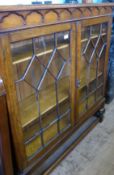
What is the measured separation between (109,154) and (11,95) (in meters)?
1.07

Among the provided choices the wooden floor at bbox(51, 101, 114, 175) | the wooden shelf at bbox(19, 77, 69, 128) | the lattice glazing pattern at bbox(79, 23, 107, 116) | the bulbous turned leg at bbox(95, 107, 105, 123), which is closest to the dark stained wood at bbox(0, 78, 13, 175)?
the wooden shelf at bbox(19, 77, 69, 128)

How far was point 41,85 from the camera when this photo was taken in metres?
1.08

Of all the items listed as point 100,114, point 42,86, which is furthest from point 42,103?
point 100,114

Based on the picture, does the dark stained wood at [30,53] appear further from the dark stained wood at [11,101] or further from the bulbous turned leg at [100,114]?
the bulbous turned leg at [100,114]

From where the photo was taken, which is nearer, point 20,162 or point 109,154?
point 20,162

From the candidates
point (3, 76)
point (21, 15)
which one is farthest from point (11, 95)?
point (21, 15)

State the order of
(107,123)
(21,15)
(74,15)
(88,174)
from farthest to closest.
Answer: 1. (107,123)
2. (88,174)
3. (74,15)
4. (21,15)

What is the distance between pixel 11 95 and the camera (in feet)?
2.83

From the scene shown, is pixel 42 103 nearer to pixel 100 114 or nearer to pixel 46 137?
pixel 46 137

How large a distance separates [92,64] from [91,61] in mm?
43

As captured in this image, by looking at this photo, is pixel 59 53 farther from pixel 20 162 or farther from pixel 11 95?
pixel 20 162

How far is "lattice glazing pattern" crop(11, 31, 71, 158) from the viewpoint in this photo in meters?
0.93

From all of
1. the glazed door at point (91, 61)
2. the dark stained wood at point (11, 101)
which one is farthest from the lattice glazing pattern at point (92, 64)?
the dark stained wood at point (11, 101)

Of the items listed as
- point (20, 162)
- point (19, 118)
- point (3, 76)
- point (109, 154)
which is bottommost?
point (109, 154)
